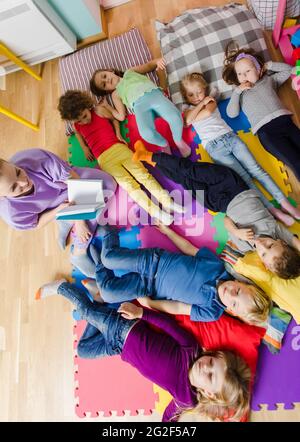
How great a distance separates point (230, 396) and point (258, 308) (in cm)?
36

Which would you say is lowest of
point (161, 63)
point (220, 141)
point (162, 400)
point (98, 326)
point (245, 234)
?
point (162, 400)

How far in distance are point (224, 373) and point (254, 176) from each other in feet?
2.95

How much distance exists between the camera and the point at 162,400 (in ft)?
5.45

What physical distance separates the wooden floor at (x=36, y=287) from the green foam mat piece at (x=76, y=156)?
7 cm

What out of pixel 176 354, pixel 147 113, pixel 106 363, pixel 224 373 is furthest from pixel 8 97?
pixel 224 373

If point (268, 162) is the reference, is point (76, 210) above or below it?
below

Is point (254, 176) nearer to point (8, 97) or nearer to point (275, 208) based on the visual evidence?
point (275, 208)

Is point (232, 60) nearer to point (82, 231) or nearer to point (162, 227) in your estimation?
point (162, 227)

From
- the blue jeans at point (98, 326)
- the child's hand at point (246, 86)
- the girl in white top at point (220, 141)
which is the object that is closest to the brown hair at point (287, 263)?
the girl in white top at point (220, 141)

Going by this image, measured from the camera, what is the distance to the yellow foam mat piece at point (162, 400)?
1.65 meters

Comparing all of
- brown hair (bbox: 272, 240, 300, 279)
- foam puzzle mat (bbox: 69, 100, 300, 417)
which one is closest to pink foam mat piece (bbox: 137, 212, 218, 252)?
foam puzzle mat (bbox: 69, 100, 300, 417)

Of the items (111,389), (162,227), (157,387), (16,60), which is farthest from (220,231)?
(16,60)

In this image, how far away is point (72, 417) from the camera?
1775mm

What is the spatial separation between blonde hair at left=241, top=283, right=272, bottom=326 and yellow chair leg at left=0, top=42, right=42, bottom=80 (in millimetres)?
1916
